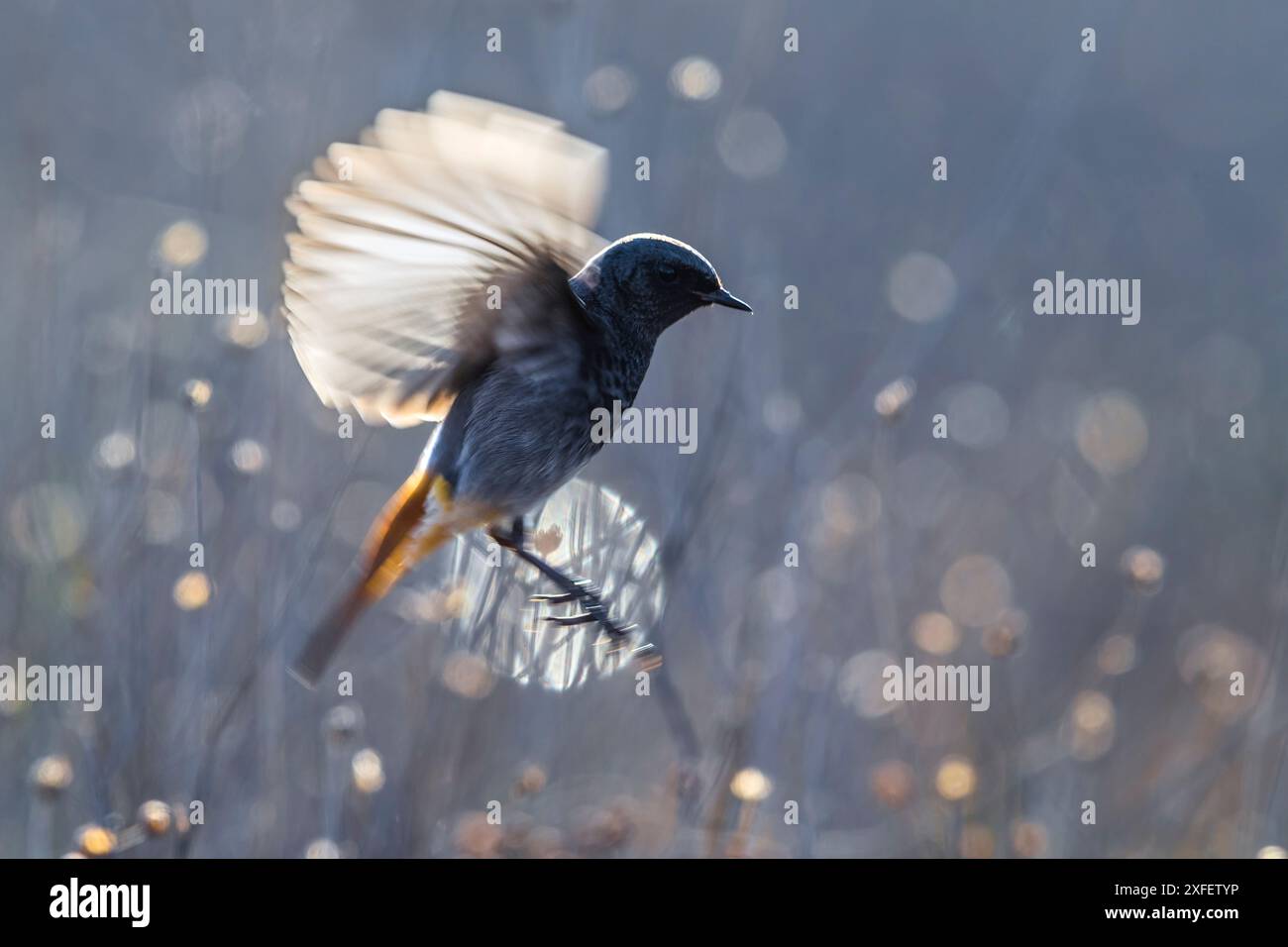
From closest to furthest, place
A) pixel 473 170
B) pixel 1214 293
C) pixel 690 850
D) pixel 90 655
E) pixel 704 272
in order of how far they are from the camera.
A: pixel 473 170 → pixel 704 272 → pixel 690 850 → pixel 90 655 → pixel 1214 293

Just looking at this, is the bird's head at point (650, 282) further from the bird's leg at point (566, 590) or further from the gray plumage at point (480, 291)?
the bird's leg at point (566, 590)

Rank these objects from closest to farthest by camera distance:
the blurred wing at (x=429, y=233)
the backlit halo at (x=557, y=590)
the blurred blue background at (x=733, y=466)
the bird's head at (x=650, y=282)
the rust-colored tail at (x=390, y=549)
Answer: the blurred wing at (x=429, y=233)
the bird's head at (x=650, y=282)
the rust-colored tail at (x=390, y=549)
the backlit halo at (x=557, y=590)
the blurred blue background at (x=733, y=466)

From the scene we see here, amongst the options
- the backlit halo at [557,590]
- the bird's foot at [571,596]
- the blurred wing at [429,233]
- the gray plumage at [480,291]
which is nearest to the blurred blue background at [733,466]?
the backlit halo at [557,590]

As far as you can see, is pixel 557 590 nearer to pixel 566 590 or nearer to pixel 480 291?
pixel 566 590

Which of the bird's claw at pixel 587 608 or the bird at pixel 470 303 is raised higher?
the bird at pixel 470 303

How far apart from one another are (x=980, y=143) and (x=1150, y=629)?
5.62 ft

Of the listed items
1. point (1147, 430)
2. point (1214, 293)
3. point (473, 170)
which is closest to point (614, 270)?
point (473, 170)

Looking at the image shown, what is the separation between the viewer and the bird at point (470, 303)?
1753 mm

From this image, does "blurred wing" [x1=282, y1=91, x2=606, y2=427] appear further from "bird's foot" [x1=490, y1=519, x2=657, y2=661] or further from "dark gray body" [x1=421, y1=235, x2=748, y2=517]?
"bird's foot" [x1=490, y1=519, x2=657, y2=661]

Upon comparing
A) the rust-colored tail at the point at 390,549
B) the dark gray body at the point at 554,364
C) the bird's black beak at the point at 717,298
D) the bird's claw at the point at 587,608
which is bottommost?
the bird's claw at the point at 587,608

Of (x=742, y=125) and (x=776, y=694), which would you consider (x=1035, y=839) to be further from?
(x=742, y=125)

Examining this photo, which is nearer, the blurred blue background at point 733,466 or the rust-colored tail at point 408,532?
the rust-colored tail at point 408,532

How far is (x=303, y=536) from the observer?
296 cm

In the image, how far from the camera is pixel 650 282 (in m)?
2.12
